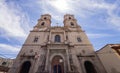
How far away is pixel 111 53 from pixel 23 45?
17.3 metres

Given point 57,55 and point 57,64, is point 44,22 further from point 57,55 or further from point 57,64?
point 57,64

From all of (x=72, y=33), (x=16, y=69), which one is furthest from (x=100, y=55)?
(x=16, y=69)

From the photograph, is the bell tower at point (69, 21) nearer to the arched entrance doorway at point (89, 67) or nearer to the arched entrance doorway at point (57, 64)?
the arched entrance doorway at point (89, 67)

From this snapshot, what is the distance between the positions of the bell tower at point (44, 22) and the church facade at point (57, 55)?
268 centimetres

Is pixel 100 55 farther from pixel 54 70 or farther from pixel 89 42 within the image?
pixel 54 70

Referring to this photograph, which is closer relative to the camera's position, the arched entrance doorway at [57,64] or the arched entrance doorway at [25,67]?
the arched entrance doorway at [57,64]

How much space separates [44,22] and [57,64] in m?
14.5

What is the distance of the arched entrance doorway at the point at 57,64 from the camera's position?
16862 millimetres

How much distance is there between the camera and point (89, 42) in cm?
2195

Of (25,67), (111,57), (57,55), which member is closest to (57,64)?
(57,55)

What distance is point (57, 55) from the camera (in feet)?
59.7

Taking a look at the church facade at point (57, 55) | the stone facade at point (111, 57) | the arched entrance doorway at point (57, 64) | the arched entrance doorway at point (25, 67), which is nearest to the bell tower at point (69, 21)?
the church facade at point (57, 55)

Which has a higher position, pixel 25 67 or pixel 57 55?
pixel 57 55

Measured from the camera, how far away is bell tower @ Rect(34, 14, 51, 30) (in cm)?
2608
